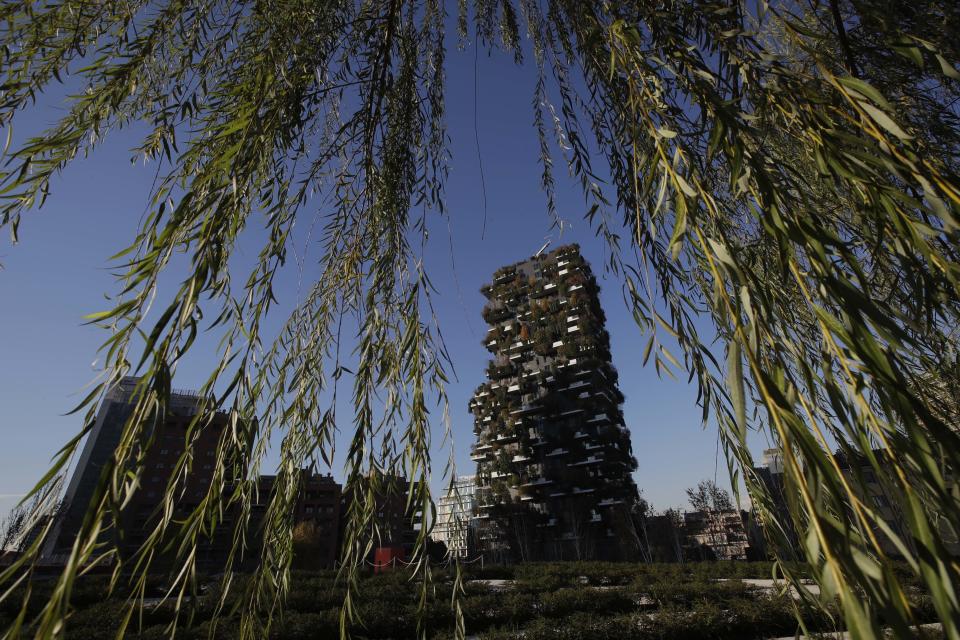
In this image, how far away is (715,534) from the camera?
28156 mm

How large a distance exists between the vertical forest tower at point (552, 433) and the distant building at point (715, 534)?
428 cm

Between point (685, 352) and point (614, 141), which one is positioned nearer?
point (685, 352)

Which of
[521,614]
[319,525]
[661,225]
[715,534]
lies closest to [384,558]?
[521,614]

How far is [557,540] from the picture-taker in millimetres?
28031

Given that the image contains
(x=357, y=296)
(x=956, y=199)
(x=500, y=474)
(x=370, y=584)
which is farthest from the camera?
(x=500, y=474)

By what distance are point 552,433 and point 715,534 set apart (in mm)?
11708

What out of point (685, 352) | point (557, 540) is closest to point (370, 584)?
point (685, 352)

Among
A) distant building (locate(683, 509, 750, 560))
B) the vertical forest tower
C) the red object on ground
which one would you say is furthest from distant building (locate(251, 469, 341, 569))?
distant building (locate(683, 509, 750, 560))

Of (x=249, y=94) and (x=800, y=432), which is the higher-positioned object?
(x=249, y=94)

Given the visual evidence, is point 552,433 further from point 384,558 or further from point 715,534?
point 384,558

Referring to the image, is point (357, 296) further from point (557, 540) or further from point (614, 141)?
point (557, 540)

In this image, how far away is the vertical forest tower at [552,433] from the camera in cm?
2777

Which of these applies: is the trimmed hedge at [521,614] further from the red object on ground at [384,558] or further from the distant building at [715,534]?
the distant building at [715,534]

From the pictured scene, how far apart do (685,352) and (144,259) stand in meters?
1.01
